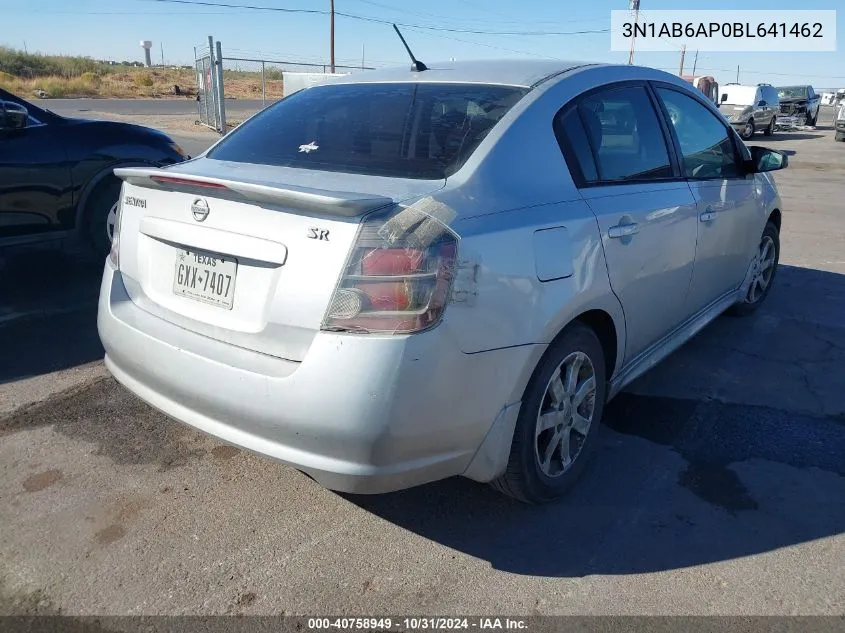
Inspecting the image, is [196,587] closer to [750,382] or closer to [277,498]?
[277,498]

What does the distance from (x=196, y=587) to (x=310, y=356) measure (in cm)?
94

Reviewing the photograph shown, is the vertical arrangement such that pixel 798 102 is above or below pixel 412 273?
above

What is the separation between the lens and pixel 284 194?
2.23 meters

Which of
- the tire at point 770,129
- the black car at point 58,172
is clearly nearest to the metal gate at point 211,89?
the black car at point 58,172

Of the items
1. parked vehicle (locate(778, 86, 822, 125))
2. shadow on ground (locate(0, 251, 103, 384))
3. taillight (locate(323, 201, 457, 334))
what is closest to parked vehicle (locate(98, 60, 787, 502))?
taillight (locate(323, 201, 457, 334))

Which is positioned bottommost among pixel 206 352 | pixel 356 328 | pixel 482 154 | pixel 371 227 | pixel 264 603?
pixel 264 603

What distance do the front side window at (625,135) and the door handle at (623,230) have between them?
0.22 metres

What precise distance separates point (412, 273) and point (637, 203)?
56.3 inches

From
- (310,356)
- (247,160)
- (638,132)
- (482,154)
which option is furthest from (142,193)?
(638,132)

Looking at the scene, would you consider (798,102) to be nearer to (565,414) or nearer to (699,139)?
(699,139)

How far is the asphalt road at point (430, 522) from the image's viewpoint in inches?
94.7

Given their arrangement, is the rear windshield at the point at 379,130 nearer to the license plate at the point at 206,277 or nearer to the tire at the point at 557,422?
the license plate at the point at 206,277

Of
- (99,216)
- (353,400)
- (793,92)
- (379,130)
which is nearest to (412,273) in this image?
(353,400)

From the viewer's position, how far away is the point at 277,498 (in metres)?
2.94
